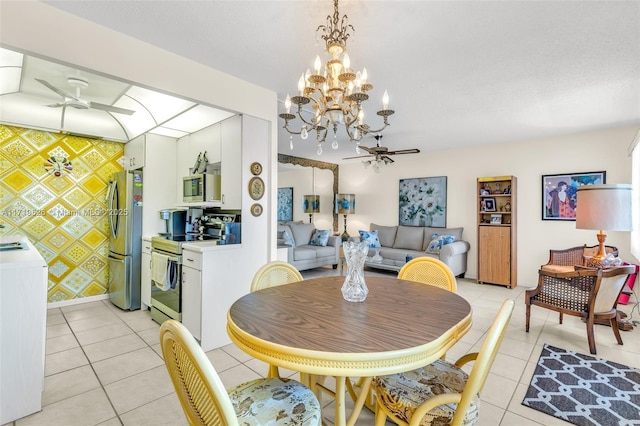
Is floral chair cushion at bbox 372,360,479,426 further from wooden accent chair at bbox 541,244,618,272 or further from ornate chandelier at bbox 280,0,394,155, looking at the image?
wooden accent chair at bbox 541,244,618,272

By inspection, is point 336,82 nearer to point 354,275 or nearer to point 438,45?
point 438,45

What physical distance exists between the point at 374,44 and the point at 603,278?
2752mm

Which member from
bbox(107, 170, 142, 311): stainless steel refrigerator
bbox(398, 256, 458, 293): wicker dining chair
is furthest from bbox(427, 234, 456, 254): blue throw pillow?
bbox(107, 170, 142, 311): stainless steel refrigerator

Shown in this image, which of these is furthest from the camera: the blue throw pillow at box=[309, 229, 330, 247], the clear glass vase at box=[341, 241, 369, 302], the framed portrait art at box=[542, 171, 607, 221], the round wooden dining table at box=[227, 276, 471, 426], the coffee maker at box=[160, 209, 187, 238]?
the blue throw pillow at box=[309, 229, 330, 247]

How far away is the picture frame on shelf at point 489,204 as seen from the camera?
5.22m

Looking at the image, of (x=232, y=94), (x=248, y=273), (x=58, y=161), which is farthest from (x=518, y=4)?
(x=58, y=161)

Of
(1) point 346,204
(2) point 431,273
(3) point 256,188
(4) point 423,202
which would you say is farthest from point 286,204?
(2) point 431,273

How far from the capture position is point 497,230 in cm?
502

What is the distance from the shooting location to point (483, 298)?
14.2ft

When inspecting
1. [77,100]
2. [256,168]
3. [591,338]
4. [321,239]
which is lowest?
[591,338]

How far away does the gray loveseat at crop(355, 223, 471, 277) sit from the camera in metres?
5.14

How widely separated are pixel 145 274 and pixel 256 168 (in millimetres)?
1994

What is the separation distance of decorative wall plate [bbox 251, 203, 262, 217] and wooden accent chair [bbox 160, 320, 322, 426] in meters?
1.84

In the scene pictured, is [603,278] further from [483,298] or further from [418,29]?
[418,29]
